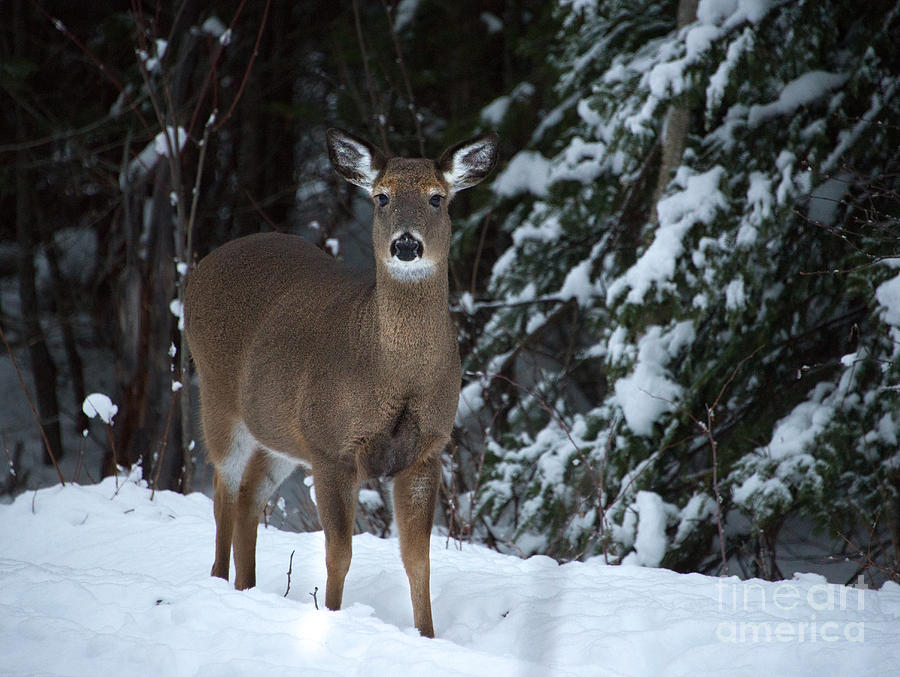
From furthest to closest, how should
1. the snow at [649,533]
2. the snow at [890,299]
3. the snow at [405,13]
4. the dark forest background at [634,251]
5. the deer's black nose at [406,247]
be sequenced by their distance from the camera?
the snow at [405,13] → the snow at [649,533] → the dark forest background at [634,251] → the snow at [890,299] → the deer's black nose at [406,247]

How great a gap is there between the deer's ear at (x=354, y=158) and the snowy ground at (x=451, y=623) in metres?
1.81

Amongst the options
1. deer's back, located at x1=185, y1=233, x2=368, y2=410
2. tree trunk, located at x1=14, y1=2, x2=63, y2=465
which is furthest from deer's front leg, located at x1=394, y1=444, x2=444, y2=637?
tree trunk, located at x1=14, y1=2, x2=63, y2=465

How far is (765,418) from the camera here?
578cm

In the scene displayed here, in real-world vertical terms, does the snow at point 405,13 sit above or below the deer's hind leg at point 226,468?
above

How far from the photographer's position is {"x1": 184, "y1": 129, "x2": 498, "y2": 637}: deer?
12.3 ft

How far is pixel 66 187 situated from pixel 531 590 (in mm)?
9003

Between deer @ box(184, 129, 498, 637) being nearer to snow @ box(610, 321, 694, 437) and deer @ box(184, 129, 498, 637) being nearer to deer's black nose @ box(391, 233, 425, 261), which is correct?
deer's black nose @ box(391, 233, 425, 261)

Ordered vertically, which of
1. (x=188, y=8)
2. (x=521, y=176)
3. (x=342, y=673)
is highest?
(x=188, y=8)

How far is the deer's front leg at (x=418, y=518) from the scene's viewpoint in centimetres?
389

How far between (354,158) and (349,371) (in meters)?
1.03

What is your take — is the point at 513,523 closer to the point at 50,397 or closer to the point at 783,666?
the point at 783,666

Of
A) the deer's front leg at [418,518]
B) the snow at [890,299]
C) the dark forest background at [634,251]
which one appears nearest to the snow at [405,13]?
the dark forest background at [634,251]

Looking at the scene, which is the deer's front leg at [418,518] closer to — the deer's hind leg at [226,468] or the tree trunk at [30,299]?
the deer's hind leg at [226,468]

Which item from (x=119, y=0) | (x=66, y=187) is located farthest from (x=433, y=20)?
(x=66, y=187)
